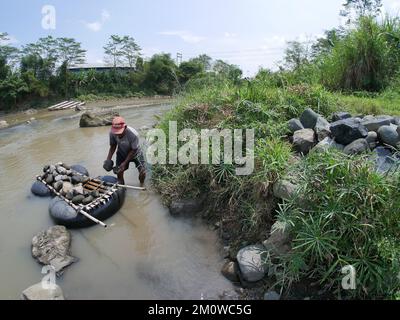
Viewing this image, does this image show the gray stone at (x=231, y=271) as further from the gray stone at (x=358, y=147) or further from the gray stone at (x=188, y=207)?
the gray stone at (x=358, y=147)

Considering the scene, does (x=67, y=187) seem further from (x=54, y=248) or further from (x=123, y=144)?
(x=54, y=248)

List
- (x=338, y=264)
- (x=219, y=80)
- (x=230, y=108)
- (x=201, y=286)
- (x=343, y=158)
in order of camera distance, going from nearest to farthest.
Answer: (x=338, y=264), (x=343, y=158), (x=201, y=286), (x=230, y=108), (x=219, y=80)

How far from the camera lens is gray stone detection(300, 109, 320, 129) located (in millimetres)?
4488

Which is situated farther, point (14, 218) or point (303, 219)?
point (14, 218)

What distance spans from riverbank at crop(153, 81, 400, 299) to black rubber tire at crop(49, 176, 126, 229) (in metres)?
0.75

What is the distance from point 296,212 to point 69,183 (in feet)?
12.4

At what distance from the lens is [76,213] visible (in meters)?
4.37

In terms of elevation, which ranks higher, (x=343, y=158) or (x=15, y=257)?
(x=343, y=158)

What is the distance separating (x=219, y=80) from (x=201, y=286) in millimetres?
5288

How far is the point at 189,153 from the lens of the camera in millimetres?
4812

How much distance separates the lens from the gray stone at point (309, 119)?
4.49m

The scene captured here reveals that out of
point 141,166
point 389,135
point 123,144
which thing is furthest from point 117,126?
point 389,135
